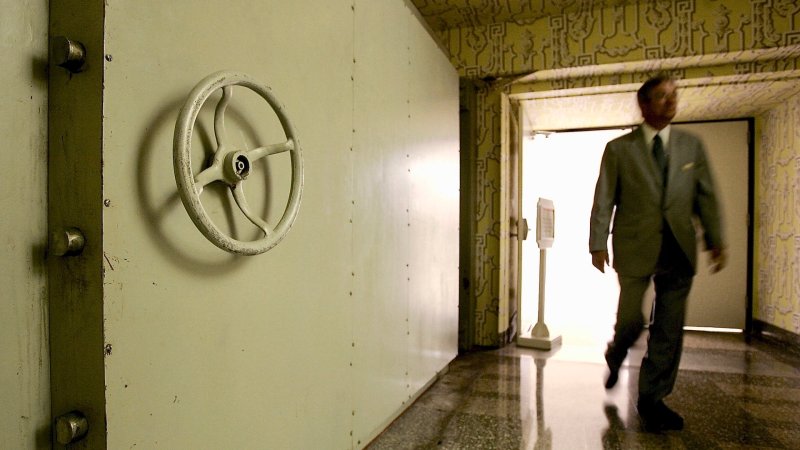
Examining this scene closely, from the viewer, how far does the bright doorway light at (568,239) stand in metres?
4.02

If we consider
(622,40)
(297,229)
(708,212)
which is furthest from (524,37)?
(297,229)

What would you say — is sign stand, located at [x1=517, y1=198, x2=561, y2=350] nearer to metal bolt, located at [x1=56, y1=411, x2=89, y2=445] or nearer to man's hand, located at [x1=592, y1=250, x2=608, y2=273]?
man's hand, located at [x1=592, y1=250, x2=608, y2=273]

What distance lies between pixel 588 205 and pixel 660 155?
354 centimetres

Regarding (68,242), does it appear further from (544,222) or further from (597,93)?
(597,93)

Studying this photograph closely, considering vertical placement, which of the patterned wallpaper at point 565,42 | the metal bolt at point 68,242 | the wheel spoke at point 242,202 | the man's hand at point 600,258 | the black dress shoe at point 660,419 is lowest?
the black dress shoe at point 660,419

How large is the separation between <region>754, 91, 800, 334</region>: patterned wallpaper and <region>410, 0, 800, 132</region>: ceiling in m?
0.23

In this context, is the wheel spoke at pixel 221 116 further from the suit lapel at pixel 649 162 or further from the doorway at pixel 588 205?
the doorway at pixel 588 205

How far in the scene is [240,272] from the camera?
3.16 ft

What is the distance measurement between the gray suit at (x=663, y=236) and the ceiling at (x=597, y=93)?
1511mm

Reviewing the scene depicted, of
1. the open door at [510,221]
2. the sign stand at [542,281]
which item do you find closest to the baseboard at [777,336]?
the sign stand at [542,281]

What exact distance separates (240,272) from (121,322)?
27 centimetres

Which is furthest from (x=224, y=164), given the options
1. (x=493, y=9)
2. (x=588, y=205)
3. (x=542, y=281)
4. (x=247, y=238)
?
(x=588, y=205)

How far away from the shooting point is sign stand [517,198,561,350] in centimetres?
318

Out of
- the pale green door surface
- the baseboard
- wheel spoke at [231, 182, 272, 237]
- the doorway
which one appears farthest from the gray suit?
the baseboard
